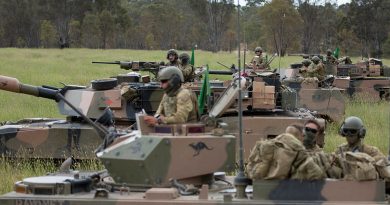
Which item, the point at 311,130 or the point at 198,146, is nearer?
the point at 311,130

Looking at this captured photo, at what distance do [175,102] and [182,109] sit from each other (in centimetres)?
23

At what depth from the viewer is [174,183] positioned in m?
8.14

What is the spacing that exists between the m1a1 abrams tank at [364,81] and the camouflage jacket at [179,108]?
16.8m

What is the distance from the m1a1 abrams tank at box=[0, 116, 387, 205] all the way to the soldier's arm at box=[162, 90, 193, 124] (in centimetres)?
26

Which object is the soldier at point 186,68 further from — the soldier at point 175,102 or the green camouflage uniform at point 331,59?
the green camouflage uniform at point 331,59

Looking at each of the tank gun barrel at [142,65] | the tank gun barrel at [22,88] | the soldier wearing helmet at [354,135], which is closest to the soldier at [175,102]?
the soldier wearing helmet at [354,135]

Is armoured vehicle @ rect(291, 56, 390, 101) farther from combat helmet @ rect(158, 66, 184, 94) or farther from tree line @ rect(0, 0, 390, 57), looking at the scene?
tree line @ rect(0, 0, 390, 57)

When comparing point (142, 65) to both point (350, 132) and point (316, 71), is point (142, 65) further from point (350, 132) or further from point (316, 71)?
point (350, 132)

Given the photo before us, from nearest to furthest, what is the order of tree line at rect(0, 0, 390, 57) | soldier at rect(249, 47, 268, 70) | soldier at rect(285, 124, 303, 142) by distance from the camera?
soldier at rect(285, 124, 303, 142) < soldier at rect(249, 47, 268, 70) < tree line at rect(0, 0, 390, 57)

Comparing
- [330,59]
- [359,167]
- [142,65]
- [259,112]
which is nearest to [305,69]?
[330,59]

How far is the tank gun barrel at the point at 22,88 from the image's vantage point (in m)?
11.5

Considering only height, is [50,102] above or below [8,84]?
below

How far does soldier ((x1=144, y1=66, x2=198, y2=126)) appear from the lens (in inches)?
343

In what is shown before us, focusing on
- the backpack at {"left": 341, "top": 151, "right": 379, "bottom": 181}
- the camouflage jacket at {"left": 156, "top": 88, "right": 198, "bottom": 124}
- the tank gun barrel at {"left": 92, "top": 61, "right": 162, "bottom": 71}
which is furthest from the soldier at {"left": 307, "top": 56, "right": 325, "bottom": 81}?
the backpack at {"left": 341, "top": 151, "right": 379, "bottom": 181}
